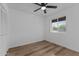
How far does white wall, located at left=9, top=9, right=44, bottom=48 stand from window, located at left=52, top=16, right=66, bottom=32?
40.4 inches

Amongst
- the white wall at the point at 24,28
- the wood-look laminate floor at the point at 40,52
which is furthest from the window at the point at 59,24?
the wood-look laminate floor at the point at 40,52

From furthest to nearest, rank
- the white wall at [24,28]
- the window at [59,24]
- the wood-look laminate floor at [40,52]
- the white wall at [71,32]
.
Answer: the window at [59,24], the white wall at [24,28], the white wall at [71,32], the wood-look laminate floor at [40,52]

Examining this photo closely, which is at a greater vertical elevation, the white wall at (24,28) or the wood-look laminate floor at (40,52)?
the white wall at (24,28)

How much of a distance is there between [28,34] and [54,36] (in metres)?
1.80

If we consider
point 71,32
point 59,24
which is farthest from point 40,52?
point 59,24

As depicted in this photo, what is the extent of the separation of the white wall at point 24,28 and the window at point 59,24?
1.03 m

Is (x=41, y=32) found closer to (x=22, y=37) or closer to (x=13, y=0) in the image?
(x=22, y=37)

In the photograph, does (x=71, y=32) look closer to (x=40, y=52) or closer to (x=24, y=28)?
(x=40, y=52)

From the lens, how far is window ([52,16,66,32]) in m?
3.86

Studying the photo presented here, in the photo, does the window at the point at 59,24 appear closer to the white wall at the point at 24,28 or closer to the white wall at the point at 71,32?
the white wall at the point at 71,32

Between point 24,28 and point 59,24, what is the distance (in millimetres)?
2336

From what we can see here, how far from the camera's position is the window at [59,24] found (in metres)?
3.86

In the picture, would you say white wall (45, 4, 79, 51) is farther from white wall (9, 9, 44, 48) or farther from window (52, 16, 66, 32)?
white wall (9, 9, 44, 48)

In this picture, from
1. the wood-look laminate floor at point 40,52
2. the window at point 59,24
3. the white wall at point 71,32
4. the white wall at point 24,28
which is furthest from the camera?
the window at point 59,24
